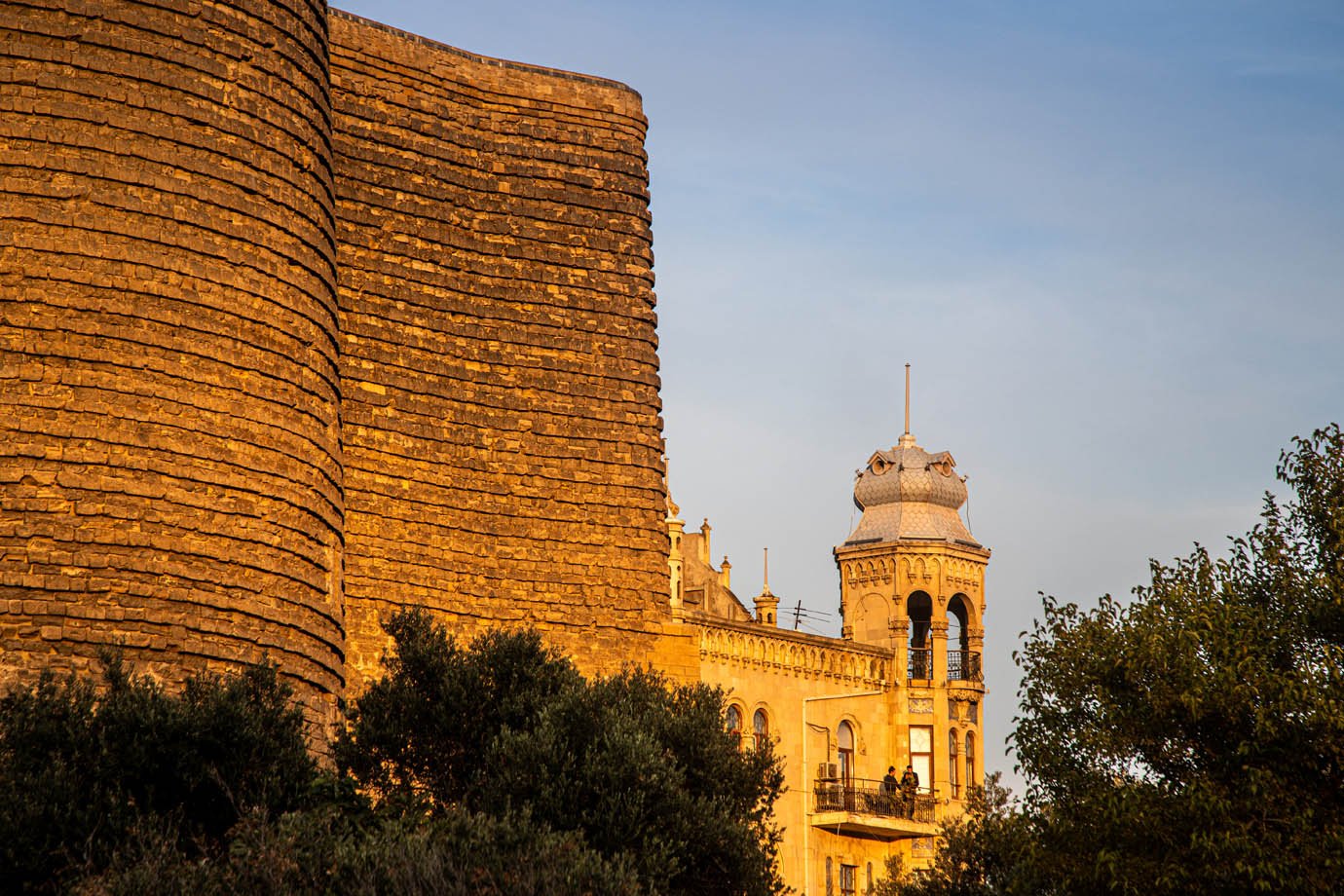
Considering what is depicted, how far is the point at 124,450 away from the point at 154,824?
459cm

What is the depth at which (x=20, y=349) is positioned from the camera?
65.2 ft

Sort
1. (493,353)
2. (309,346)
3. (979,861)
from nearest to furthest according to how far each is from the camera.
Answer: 1. (309,346)
2. (493,353)
3. (979,861)

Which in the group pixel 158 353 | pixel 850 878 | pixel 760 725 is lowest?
pixel 850 878

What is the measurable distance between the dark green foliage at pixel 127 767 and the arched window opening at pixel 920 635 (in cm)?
3625

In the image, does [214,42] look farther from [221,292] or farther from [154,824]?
[154,824]

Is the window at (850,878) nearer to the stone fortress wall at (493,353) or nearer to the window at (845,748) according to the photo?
the window at (845,748)

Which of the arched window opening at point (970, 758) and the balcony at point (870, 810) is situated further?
the arched window opening at point (970, 758)

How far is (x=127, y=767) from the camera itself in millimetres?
17484

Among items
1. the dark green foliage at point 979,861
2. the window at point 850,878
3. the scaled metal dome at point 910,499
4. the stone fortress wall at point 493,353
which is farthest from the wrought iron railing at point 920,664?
the stone fortress wall at point 493,353

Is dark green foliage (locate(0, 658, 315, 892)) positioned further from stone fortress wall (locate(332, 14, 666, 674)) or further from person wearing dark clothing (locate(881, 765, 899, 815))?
person wearing dark clothing (locate(881, 765, 899, 815))

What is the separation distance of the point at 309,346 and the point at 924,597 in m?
34.7

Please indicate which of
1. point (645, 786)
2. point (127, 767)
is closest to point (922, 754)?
point (645, 786)

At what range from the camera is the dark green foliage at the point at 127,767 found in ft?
54.2

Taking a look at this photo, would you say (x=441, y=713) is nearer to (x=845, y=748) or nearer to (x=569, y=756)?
(x=569, y=756)
